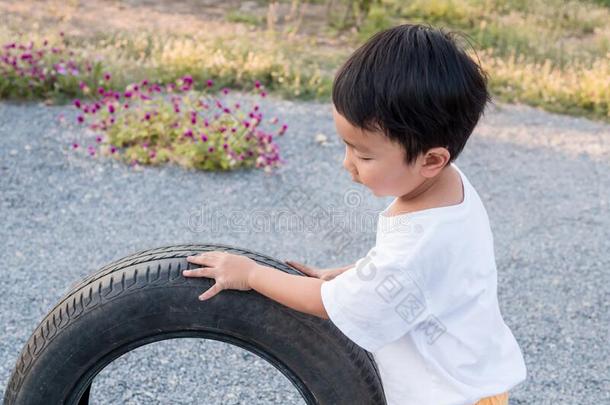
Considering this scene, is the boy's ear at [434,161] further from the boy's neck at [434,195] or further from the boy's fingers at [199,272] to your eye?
the boy's fingers at [199,272]

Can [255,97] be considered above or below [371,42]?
below

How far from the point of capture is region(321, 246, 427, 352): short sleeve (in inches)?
72.7

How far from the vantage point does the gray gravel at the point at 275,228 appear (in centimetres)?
338

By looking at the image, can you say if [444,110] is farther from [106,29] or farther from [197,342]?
[106,29]

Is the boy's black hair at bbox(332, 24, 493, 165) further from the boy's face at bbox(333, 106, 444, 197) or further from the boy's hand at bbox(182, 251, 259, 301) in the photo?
the boy's hand at bbox(182, 251, 259, 301)

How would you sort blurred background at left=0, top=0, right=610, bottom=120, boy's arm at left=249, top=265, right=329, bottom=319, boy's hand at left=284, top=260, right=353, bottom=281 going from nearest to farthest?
boy's arm at left=249, top=265, right=329, bottom=319 < boy's hand at left=284, top=260, right=353, bottom=281 < blurred background at left=0, top=0, right=610, bottom=120

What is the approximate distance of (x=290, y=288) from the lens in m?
2.00

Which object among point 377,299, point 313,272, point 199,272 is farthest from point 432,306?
point 199,272

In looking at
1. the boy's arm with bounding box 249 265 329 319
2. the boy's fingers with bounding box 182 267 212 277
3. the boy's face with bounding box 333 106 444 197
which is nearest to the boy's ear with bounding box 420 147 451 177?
the boy's face with bounding box 333 106 444 197

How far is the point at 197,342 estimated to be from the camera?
3.52 meters

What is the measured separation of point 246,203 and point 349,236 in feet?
2.24

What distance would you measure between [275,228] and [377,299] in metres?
2.86

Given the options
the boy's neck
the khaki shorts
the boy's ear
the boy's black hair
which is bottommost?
the khaki shorts

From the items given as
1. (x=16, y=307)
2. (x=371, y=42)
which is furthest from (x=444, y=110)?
(x=16, y=307)
